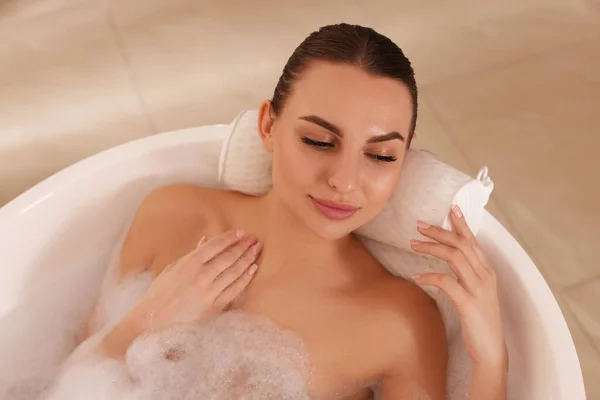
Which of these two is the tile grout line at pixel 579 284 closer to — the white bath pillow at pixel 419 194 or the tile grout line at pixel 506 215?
the tile grout line at pixel 506 215

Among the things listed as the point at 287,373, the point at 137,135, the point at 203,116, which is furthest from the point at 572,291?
the point at 137,135

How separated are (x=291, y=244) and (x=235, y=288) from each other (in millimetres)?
127

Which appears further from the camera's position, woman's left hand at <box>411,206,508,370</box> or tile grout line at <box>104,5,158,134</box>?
tile grout line at <box>104,5,158,134</box>

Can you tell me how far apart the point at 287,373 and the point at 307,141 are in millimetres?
407

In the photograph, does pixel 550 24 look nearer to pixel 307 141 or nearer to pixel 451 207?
pixel 451 207

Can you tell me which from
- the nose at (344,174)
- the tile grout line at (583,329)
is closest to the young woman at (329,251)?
the nose at (344,174)

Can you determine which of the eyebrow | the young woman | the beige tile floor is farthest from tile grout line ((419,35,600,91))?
the eyebrow

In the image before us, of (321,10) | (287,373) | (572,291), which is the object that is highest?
(321,10)

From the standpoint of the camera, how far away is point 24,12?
2.07 meters

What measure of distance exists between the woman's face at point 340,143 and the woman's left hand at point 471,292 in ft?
0.41

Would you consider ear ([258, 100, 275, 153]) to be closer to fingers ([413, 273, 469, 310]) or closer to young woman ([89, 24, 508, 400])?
young woman ([89, 24, 508, 400])

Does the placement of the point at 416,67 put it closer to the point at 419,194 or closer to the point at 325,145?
the point at 419,194

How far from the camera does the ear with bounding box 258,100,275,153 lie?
1.09m

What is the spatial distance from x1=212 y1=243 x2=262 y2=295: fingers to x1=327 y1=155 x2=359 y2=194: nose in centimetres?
28
